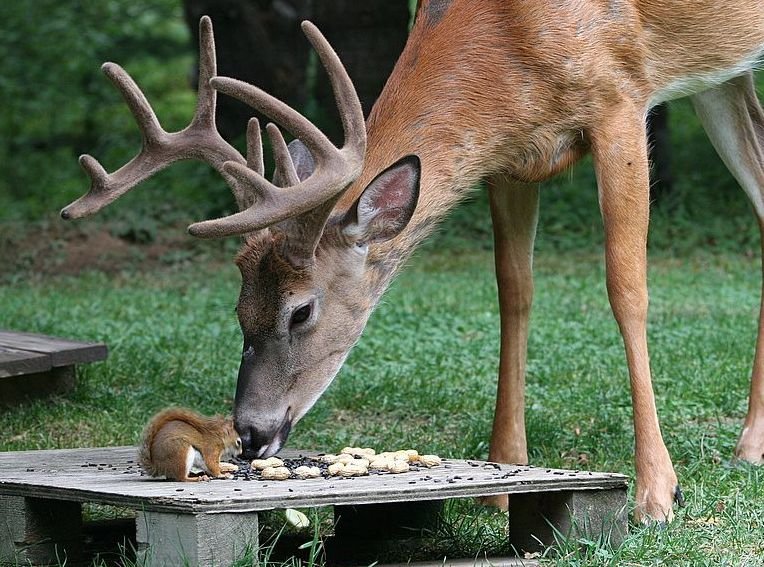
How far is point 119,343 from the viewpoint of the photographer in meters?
8.48

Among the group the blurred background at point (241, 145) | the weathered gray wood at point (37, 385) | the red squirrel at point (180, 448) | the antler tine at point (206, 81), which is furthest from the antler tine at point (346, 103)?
the blurred background at point (241, 145)

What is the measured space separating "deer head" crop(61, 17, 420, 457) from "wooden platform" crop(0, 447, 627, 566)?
1.83 feet

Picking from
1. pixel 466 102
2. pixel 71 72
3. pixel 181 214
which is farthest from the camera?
pixel 71 72

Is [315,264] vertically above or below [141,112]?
below

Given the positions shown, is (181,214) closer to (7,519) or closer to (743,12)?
(743,12)

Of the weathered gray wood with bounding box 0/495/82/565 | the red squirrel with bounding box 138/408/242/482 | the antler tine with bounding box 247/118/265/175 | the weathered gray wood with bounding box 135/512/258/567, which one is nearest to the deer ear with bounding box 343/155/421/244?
the antler tine with bounding box 247/118/265/175

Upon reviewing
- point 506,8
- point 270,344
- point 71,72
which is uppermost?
point 71,72

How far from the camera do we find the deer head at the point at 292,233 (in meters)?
4.95

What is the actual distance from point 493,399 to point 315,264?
2243 millimetres

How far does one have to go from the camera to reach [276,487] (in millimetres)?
4141

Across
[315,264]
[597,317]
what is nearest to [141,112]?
[315,264]

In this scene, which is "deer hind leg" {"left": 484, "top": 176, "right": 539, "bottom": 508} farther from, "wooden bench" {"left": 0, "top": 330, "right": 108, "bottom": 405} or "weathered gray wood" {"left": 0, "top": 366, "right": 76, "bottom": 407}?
"weathered gray wood" {"left": 0, "top": 366, "right": 76, "bottom": 407}

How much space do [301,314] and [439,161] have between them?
85 centimetres

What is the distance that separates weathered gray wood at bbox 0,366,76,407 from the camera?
6.97 meters
